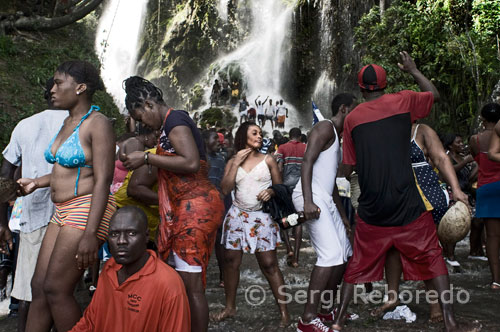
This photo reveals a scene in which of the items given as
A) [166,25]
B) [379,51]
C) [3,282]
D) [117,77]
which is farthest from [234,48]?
[3,282]

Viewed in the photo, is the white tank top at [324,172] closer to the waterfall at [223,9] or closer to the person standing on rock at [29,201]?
the person standing on rock at [29,201]

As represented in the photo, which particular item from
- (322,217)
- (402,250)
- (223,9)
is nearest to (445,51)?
(322,217)

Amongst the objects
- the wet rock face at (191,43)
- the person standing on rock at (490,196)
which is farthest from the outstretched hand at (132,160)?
the wet rock face at (191,43)

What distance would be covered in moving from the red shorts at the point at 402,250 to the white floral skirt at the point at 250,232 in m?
0.82

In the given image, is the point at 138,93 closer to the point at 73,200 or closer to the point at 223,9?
the point at 73,200

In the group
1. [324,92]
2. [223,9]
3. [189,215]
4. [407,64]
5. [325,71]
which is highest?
[223,9]

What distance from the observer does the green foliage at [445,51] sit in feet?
54.2

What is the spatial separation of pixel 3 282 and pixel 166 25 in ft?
130

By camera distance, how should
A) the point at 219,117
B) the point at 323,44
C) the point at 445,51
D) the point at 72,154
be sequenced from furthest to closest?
the point at 323,44, the point at 219,117, the point at 445,51, the point at 72,154

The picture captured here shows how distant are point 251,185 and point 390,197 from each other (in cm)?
140

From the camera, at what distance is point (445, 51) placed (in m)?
16.9

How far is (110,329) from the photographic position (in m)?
2.85

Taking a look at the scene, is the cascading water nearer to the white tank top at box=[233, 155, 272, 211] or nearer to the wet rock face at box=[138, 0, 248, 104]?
the wet rock face at box=[138, 0, 248, 104]

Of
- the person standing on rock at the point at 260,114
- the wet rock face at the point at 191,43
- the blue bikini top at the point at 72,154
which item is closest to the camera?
the blue bikini top at the point at 72,154
